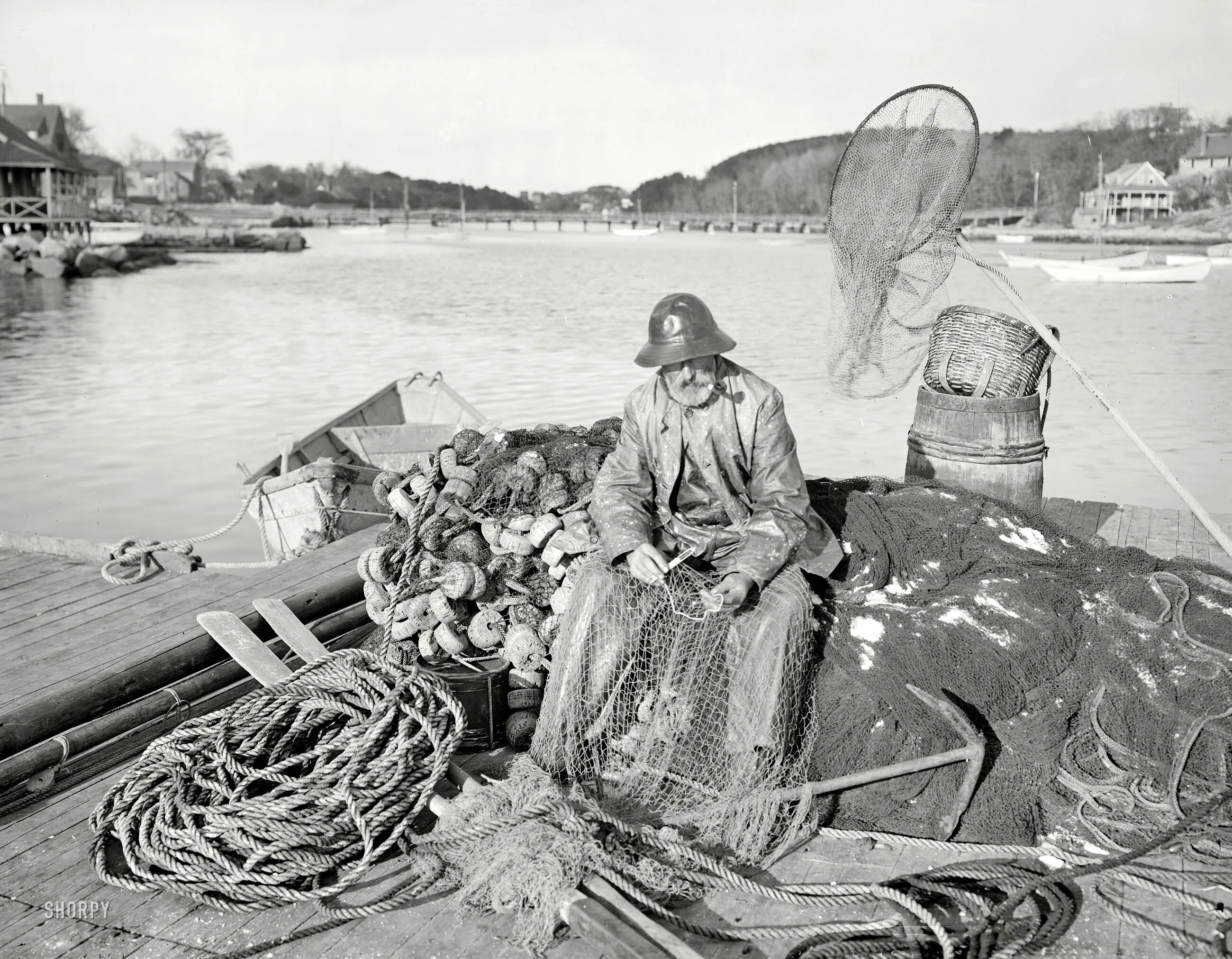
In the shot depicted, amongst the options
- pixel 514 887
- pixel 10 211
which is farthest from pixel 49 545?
pixel 10 211

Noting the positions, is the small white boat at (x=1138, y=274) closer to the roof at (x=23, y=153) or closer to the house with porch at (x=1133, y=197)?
the house with porch at (x=1133, y=197)

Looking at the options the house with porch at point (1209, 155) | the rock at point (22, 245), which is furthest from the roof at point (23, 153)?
the house with porch at point (1209, 155)

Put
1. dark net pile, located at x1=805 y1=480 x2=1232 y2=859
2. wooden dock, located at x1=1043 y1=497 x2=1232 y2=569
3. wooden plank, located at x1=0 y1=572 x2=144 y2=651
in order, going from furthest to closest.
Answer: wooden dock, located at x1=1043 y1=497 x2=1232 y2=569, wooden plank, located at x1=0 y1=572 x2=144 y2=651, dark net pile, located at x1=805 y1=480 x2=1232 y2=859

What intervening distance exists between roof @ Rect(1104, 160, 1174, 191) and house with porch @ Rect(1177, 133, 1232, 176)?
9139mm

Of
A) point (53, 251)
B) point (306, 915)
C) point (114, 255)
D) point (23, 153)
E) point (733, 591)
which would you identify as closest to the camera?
point (306, 915)

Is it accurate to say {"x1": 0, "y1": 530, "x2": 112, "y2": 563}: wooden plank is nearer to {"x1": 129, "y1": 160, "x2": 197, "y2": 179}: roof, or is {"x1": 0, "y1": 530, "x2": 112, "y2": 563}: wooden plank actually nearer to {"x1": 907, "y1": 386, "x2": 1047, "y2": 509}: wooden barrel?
{"x1": 907, "y1": 386, "x2": 1047, "y2": 509}: wooden barrel

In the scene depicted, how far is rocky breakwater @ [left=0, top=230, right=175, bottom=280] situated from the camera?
44.0 metres

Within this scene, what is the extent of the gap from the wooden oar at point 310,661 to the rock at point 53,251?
45898mm

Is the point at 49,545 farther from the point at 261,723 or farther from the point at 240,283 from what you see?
the point at 240,283

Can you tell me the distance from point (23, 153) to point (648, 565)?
6117cm

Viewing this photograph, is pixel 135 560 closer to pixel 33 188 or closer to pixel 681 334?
pixel 681 334

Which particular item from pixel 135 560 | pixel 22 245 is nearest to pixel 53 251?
pixel 22 245

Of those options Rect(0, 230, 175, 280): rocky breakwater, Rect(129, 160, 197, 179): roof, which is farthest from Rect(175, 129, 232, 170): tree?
Rect(0, 230, 175, 280): rocky breakwater

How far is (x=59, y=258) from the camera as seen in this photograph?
44.2 metres
